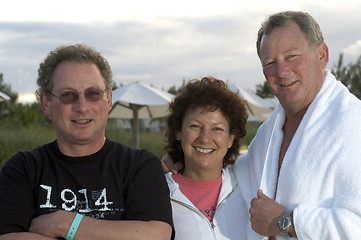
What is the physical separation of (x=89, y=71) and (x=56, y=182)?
2.02 ft

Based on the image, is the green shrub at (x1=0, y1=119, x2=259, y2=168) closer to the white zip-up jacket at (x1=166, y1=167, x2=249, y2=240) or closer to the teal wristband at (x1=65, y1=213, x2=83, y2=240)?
the white zip-up jacket at (x1=166, y1=167, x2=249, y2=240)

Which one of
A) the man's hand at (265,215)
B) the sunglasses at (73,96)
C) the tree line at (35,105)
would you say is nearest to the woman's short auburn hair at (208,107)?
the man's hand at (265,215)

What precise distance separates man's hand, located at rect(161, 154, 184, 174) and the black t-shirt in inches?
24.6

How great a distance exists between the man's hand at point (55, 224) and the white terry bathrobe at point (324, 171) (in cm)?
113

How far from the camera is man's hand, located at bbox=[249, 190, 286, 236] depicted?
256cm

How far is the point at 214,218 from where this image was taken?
290 centimetres

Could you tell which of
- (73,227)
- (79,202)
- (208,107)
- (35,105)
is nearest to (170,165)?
(208,107)

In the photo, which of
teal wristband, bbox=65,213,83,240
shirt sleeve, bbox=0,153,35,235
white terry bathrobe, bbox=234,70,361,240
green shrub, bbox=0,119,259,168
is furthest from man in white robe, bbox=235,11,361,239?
green shrub, bbox=0,119,259,168

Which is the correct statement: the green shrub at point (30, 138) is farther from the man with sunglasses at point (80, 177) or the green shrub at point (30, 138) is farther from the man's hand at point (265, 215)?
the man's hand at point (265, 215)

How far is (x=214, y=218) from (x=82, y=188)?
35.2 inches

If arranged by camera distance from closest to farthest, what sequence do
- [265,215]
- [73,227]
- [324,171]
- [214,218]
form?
[73,227], [324,171], [265,215], [214,218]

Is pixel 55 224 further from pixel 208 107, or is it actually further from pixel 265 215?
pixel 208 107

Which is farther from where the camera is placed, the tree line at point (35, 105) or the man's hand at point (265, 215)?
the tree line at point (35, 105)

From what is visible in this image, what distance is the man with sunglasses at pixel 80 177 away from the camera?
7.55ft
